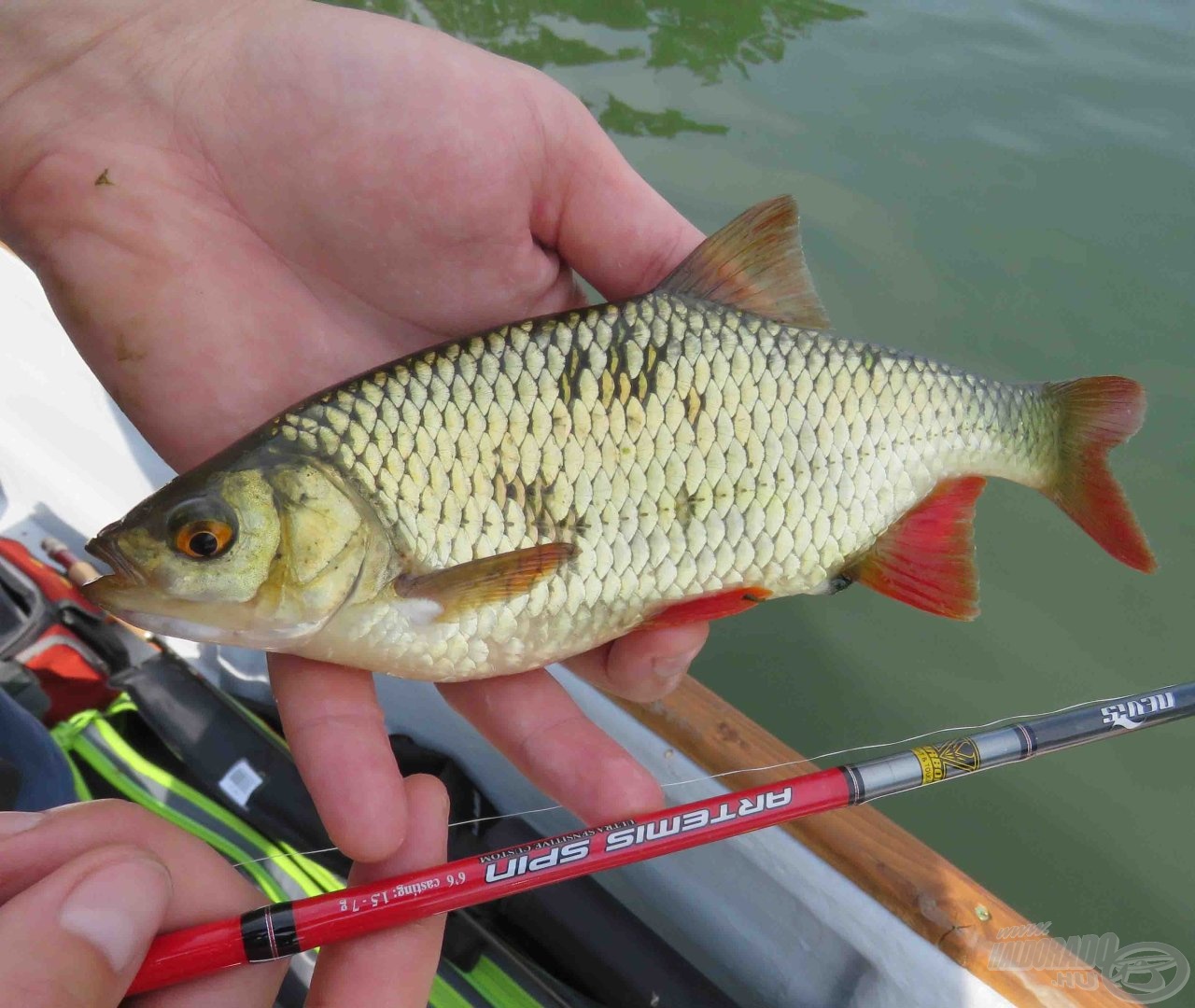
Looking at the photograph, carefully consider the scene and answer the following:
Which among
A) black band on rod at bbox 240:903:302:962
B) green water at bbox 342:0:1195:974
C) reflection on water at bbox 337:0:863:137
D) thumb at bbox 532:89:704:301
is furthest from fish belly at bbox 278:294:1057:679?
reflection on water at bbox 337:0:863:137

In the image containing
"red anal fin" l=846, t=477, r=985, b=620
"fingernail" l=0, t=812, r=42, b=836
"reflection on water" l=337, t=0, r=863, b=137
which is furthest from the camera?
"reflection on water" l=337, t=0, r=863, b=137

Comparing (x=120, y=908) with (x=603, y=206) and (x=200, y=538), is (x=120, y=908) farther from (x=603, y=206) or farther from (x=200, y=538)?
(x=603, y=206)

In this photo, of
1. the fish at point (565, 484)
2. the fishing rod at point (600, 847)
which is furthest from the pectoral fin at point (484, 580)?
the fishing rod at point (600, 847)

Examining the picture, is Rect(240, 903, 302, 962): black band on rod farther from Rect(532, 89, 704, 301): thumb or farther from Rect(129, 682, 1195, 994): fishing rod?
Rect(532, 89, 704, 301): thumb

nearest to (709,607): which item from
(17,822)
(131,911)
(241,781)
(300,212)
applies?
(131,911)

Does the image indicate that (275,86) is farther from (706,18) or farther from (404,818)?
(706,18)
